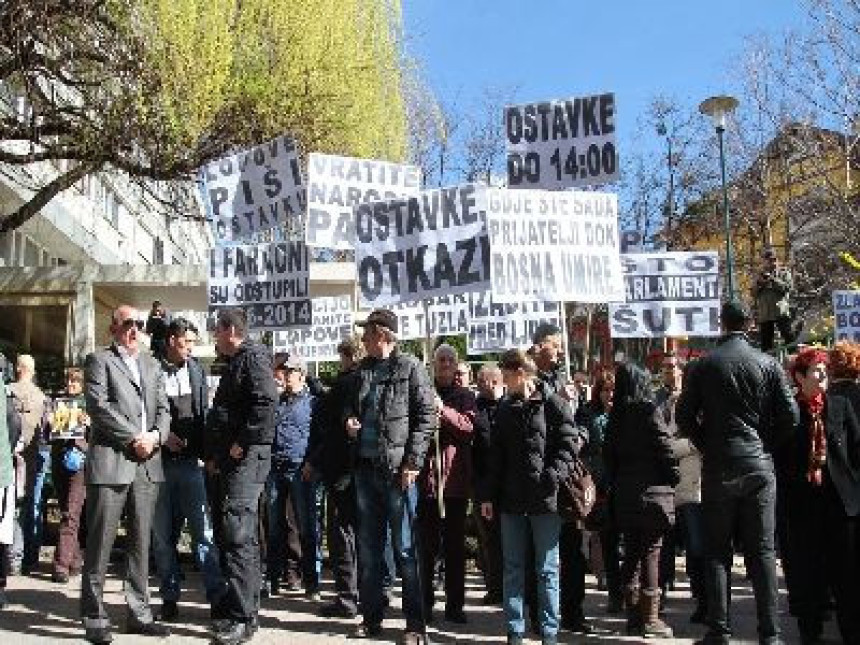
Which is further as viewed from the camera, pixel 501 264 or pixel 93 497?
pixel 501 264

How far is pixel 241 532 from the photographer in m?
7.42

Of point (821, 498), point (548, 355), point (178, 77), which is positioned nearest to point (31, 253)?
point (178, 77)

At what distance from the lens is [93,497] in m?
7.52

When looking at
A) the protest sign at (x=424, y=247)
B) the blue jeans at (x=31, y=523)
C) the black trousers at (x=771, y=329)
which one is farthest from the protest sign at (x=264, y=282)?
the black trousers at (x=771, y=329)

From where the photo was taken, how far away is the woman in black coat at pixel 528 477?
7.34m

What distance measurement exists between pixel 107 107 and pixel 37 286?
9879 mm

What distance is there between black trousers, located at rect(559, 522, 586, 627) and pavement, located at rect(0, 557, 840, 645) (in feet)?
0.74

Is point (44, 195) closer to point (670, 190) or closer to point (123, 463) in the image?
point (123, 463)

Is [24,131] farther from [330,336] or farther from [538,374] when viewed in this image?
[538,374]

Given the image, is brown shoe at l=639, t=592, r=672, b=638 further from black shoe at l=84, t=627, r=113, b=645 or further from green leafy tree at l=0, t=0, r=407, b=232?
green leafy tree at l=0, t=0, r=407, b=232

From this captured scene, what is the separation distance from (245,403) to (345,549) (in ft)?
5.65

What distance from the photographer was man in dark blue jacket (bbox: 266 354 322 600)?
31.7 feet

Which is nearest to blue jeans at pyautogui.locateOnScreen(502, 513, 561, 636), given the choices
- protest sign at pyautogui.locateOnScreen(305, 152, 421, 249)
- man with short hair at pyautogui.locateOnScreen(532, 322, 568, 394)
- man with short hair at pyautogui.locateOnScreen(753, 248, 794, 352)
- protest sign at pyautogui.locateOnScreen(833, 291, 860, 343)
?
man with short hair at pyautogui.locateOnScreen(532, 322, 568, 394)

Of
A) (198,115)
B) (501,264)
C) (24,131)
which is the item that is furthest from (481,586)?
(24,131)
